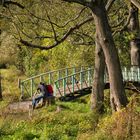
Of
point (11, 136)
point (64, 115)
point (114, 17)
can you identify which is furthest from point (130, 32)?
point (11, 136)

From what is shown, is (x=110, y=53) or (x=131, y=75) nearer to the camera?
(x=110, y=53)

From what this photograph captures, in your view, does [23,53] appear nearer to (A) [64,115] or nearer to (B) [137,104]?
(A) [64,115]

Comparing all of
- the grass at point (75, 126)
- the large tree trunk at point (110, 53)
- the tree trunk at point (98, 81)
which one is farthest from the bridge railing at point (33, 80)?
the large tree trunk at point (110, 53)

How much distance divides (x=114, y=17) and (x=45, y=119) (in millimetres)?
13567

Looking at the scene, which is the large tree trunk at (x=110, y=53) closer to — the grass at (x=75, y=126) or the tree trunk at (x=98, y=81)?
the grass at (x=75, y=126)

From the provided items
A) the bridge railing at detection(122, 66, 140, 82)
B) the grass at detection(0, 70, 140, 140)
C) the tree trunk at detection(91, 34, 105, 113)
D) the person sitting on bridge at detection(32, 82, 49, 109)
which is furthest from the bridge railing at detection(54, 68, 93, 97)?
the tree trunk at detection(91, 34, 105, 113)

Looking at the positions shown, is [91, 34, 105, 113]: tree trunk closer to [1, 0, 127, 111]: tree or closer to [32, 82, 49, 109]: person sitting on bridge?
[32, 82, 49, 109]: person sitting on bridge

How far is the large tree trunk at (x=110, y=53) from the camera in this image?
16.5 meters

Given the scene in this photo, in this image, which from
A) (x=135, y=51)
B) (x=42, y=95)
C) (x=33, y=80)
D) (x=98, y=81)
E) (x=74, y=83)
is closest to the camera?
(x=98, y=81)

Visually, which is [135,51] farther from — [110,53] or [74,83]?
[110,53]

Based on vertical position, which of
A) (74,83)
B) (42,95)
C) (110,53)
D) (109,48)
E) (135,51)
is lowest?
(42,95)

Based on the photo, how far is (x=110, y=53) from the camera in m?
16.7

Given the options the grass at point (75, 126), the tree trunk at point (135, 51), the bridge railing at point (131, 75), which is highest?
the tree trunk at point (135, 51)

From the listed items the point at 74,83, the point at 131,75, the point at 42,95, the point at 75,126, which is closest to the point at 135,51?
the point at 131,75
